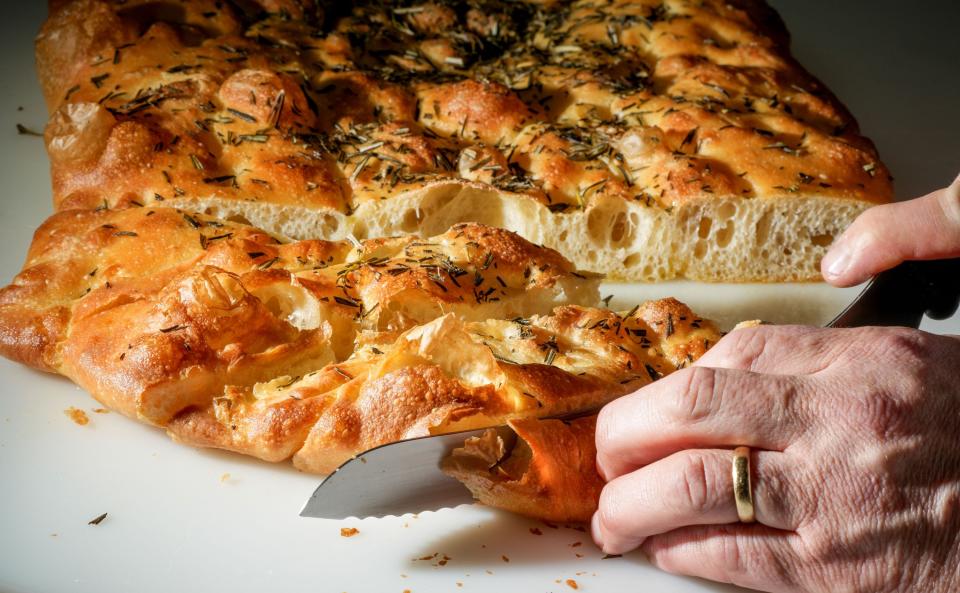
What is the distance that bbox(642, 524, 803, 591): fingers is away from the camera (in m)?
2.33

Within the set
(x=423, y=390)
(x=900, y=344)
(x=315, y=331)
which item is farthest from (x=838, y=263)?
(x=315, y=331)

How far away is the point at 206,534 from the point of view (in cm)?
262

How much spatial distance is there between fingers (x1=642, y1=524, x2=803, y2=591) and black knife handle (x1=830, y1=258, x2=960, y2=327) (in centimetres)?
83

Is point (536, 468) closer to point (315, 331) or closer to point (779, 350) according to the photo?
point (779, 350)

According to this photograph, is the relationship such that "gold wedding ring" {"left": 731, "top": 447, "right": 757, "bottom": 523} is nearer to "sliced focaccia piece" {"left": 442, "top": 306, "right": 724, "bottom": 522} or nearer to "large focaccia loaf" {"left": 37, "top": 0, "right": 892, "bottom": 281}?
"sliced focaccia piece" {"left": 442, "top": 306, "right": 724, "bottom": 522}

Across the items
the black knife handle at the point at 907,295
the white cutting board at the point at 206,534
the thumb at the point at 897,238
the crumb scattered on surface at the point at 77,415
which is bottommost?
the white cutting board at the point at 206,534

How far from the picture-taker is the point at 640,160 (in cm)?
384

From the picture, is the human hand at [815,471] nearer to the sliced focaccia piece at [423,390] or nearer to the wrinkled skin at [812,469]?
the wrinkled skin at [812,469]

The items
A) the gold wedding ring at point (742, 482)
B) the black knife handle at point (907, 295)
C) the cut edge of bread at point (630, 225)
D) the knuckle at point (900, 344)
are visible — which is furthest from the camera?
the cut edge of bread at point (630, 225)

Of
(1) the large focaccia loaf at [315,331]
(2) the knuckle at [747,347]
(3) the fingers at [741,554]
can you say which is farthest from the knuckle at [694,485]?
(1) the large focaccia loaf at [315,331]

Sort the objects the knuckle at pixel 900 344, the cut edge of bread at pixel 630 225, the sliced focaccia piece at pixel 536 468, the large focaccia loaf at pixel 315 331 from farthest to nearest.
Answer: the cut edge of bread at pixel 630 225
the large focaccia loaf at pixel 315 331
the sliced focaccia piece at pixel 536 468
the knuckle at pixel 900 344

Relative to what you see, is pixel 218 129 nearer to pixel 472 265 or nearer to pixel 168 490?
pixel 472 265

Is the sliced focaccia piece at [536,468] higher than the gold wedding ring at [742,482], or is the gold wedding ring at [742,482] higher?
the gold wedding ring at [742,482]

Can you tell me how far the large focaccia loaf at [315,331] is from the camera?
8.79 feet
